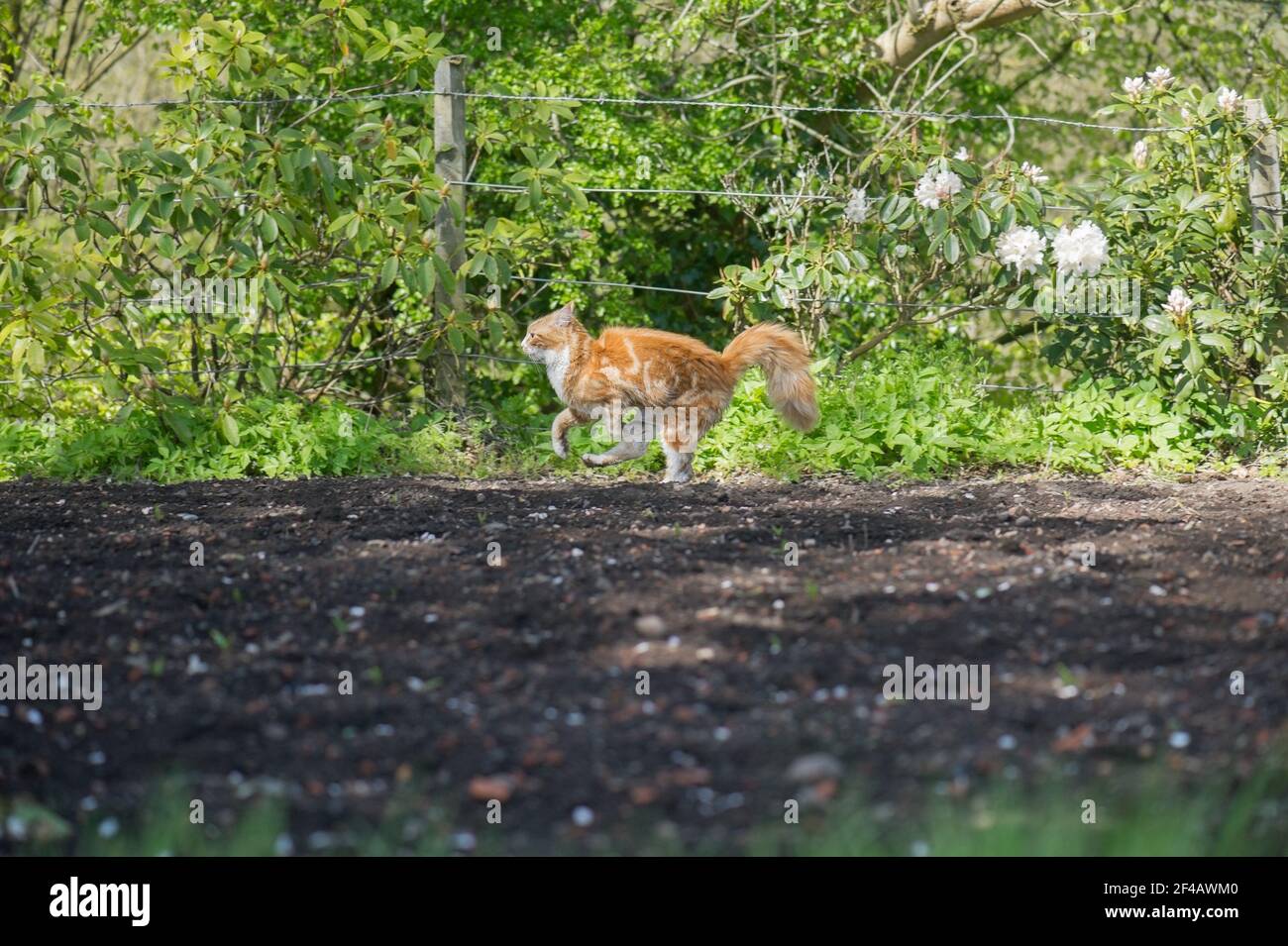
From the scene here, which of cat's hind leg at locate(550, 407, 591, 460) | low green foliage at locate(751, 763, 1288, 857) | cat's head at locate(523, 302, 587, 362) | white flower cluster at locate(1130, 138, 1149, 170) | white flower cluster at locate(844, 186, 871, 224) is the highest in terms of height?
white flower cluster at locate(1130, 138, 1149, 170)

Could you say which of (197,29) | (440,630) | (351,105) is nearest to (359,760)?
(440,630)

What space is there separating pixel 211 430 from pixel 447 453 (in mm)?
1233

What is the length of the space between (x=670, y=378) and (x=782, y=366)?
53 cm

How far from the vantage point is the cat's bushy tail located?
6441 mm

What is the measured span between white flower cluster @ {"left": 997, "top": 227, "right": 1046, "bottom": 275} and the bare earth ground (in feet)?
6.81

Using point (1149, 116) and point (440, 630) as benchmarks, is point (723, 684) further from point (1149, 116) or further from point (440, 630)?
point (1149, 116)

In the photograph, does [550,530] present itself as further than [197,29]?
No

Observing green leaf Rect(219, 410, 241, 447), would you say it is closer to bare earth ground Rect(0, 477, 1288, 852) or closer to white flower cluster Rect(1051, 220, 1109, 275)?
bare earth ground Rect(0, 477, 1288, 852)

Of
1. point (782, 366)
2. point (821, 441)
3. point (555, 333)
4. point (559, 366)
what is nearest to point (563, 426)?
point (559, 366)

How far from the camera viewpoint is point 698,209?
970 cm

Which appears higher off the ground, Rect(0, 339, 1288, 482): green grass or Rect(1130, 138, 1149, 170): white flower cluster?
Rect(1130, 138, 1149, 170): white flower cluster

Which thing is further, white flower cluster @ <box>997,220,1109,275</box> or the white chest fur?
white flower cluster @ <box>997,220,1109,275</box>

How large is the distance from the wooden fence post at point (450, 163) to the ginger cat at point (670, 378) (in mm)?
1112

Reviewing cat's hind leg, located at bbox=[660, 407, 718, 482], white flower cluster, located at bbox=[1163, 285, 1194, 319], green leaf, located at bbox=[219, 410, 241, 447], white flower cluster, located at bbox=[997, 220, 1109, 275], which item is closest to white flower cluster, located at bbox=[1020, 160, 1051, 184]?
white flower cluster, located at bbox=[997, 220, 1109, 275]
